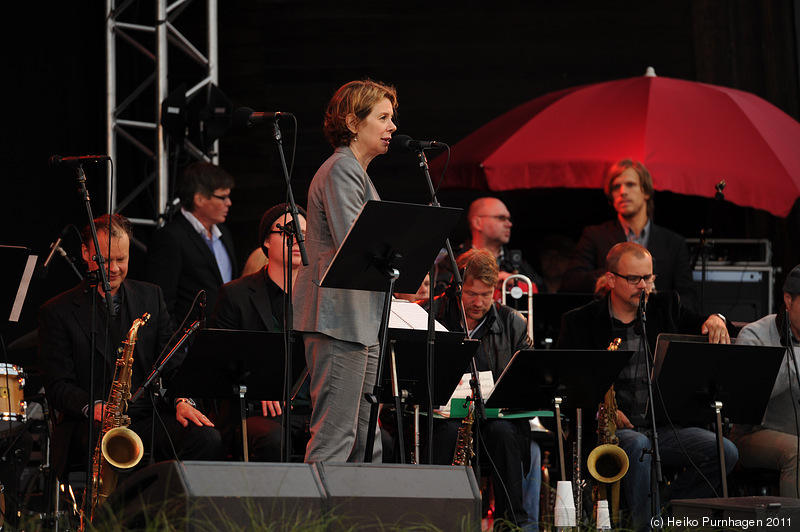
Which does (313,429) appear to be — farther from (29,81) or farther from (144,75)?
(144,75)

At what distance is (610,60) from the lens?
31.5ft

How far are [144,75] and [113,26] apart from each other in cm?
202

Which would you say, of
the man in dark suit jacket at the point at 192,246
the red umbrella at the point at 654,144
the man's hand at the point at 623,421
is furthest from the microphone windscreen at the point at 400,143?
the red umbrella at the point at 654,144

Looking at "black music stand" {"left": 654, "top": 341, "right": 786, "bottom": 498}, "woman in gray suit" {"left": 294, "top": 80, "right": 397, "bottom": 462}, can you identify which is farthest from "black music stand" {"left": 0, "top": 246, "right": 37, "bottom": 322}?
"black music stand" {"left": 654, "top": 341, "right": 786, "bottom": 498}

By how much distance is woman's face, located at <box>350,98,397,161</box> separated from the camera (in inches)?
165

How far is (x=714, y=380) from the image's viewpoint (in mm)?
5172

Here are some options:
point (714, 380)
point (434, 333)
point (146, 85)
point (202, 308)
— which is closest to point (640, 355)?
point (714, 380)

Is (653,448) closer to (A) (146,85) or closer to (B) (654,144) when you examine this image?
(B) (654,144)

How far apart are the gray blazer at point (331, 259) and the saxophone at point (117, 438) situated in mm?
1323

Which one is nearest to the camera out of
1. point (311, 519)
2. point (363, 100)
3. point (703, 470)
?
point (311, 519)

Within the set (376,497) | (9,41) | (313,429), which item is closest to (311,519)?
(376,497)

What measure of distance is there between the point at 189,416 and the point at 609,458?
6.90 ft

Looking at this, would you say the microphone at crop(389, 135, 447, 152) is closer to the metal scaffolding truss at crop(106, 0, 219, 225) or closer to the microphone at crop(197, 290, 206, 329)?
the microphone at crop(197, 290, 206, 329)

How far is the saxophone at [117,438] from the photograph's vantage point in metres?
4.91
